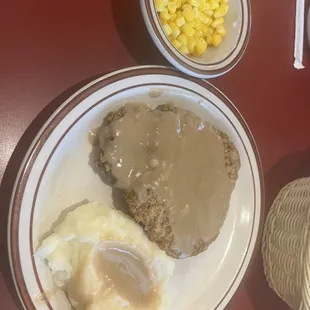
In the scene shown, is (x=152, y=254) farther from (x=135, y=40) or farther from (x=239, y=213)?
(x=135, y=40)

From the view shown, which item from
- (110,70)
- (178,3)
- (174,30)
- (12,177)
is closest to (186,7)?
(178,3)

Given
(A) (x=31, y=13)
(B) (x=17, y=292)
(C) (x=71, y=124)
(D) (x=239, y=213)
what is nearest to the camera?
(B) (x=17, y=292)

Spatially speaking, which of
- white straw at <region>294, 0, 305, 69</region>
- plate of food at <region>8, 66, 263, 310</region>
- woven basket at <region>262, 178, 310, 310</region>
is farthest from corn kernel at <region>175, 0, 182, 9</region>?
woven basket at <region>262, 178, 310, 310</region>

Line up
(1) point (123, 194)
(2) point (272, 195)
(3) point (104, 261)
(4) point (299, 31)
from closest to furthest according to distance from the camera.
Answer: (3) point (104, 261) < (1) point (123, 194) < (2) point (272, 195) < (4) point (299, 31)

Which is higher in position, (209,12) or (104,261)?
(209,12)

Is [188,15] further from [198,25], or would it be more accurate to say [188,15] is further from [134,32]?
[134,32]

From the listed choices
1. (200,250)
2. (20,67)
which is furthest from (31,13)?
(200,250)

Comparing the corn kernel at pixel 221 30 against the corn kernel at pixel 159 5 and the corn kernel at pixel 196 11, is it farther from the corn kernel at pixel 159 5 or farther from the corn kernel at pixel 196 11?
the corn kernel at pixel 159 5
